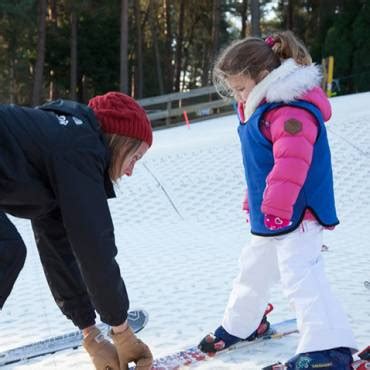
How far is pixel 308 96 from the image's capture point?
246cm

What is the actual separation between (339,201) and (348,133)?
2409 millimetres

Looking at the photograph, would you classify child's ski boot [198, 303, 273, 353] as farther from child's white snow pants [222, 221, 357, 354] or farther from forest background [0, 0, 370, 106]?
forest background [0, 0, 370, 106]

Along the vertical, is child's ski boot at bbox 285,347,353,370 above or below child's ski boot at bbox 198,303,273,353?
above

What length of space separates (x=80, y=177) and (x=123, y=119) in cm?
30

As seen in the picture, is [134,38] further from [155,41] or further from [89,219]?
[89,219]

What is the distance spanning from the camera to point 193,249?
17.1ft

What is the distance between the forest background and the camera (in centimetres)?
2436

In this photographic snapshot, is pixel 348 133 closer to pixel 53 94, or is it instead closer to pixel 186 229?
pixel 186 229

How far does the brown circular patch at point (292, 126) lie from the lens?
2.35 metres

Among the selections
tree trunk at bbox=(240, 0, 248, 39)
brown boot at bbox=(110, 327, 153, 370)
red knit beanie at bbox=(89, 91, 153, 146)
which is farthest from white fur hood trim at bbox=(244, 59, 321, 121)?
tree trunk at bbox=(240, 0, 248, 39)

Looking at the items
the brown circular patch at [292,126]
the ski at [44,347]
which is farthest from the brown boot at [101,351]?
the brown circular patch at [292,126]

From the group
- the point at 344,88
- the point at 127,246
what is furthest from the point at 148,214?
the point at 344,88

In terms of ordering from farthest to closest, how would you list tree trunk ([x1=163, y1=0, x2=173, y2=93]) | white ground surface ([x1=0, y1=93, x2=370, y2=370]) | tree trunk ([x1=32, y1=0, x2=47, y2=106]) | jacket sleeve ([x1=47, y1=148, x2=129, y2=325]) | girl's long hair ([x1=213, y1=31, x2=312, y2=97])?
1. tree trunk ([x1=163, y1=0, x2=173, y2=93])
2. tree trunk ([x1=32, y1=0, x2=47, y2=106])
3. white ground surface ([x1=0, y1=93, x2=370, y2=370])
4. girl's long hair ([x1=213, y1=31, x2=312, y2=97])
5. jacket sleeve ([x1=47, y1=148, x2=129, y2=325])

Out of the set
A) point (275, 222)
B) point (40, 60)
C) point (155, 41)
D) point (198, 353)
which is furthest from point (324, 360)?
point (155, 41)
